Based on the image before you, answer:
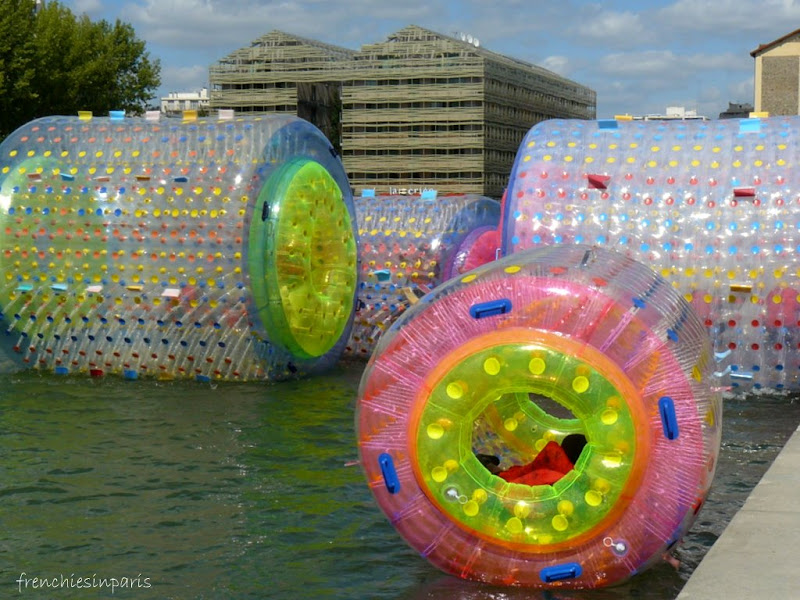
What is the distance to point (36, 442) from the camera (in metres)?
8.94

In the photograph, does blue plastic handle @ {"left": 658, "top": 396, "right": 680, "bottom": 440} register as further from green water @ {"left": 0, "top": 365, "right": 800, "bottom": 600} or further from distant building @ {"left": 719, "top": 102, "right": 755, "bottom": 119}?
distant building @ {"left": 719, "top": 102, "right": 755, "bottom": 119}

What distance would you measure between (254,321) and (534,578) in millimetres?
6293

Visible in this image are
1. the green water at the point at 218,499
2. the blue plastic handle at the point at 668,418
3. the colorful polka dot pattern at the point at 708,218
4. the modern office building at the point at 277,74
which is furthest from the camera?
the modern office building at the point at 277,74

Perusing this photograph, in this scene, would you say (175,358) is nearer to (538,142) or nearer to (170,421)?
(170,421)

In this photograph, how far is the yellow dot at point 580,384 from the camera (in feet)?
17.6

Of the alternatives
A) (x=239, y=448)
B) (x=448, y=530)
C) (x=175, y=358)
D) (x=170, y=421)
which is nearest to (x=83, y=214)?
(x=175, y=358)

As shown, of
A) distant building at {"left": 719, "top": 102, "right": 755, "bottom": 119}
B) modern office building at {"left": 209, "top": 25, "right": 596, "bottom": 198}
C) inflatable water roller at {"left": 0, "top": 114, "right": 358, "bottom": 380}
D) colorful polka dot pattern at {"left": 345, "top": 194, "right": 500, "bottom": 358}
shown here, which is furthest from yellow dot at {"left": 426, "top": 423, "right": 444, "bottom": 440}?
→ distant building at {"left": 719, "top": 102, "right": 755, "bottom": 119}

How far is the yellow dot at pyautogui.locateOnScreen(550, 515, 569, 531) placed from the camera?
532cm

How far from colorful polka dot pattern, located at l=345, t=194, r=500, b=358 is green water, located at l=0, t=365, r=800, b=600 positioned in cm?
273

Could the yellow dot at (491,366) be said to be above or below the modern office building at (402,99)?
below

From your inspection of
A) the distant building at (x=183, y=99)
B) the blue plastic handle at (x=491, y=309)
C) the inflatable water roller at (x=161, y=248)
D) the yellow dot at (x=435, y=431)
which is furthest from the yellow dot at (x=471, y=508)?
the distant building at (x=183, y=99)

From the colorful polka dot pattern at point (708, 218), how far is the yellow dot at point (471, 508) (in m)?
5.19

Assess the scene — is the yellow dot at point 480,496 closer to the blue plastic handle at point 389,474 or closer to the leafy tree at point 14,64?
the blue plastic handle at point 389,474

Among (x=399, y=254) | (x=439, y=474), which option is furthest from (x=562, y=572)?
(x=399, y=254)
